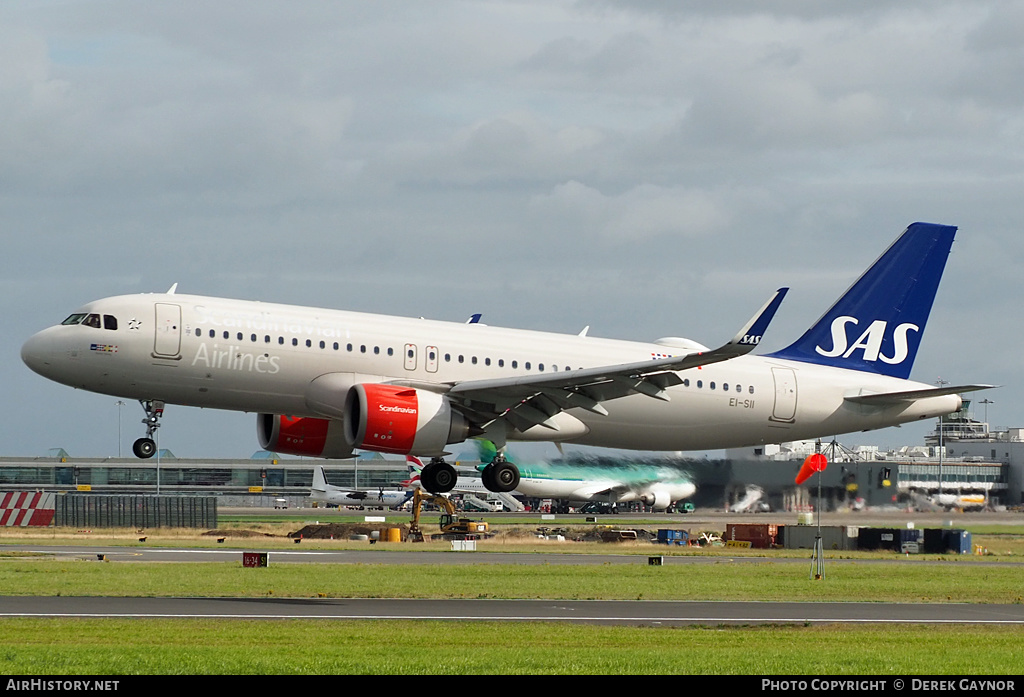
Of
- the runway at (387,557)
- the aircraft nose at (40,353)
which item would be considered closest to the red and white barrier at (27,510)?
the runway at (387,557)

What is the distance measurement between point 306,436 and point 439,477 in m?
4.52

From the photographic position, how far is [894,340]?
49.6m

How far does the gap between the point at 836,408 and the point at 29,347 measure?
25.9 metres

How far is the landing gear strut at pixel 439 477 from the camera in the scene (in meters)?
42.6

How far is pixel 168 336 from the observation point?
39.0 m

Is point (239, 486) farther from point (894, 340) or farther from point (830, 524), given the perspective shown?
point (894, 340)

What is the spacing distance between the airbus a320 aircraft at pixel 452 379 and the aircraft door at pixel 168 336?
0.09ft

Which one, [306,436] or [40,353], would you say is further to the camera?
[306,436]

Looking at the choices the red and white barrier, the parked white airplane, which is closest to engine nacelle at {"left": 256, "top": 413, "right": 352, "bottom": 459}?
the red and white barrier

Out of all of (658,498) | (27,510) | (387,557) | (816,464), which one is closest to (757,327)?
(816,464)

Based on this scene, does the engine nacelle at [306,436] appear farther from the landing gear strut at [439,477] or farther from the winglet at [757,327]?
the winglet at [757,327]

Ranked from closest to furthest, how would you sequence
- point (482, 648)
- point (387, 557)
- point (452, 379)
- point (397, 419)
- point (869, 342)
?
point (482, 648)
point (397, 419)
point (452, 379)
point (869, 342)
point (387, 557)

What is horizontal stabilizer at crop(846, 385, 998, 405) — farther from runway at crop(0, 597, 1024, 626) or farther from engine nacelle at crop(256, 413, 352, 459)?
engine nacelle at crop(256, 413, 352, 459)

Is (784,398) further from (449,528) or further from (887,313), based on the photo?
(449,528)
